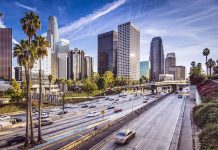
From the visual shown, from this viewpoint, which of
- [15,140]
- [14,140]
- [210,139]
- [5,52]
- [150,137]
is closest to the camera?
[210,139]

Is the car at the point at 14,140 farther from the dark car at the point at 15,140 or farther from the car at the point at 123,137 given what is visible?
the car at the point at 123,137

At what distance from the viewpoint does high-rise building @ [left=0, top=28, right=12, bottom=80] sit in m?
164

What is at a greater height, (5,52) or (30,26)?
(5,52)

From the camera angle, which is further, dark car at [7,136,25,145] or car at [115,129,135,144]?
dark car at [7,136,25,145]

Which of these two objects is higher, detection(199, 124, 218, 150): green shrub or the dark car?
detection(199, 124, 218, 150): green shrub

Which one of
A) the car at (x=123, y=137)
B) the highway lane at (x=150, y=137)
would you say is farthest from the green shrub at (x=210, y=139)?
the car at (x=123, y=137)

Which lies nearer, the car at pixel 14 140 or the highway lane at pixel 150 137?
the highway lane at pixel 150 137

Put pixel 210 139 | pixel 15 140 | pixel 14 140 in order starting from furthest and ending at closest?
1. pixel 15 140
2. pixel 14 140
3. pixel 210 139

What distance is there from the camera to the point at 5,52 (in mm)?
164125

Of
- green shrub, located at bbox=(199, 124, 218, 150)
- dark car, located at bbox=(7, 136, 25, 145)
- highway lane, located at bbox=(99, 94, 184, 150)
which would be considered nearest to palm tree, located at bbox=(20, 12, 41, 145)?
dark car, located at bbox=(7, 136, 25, 145)

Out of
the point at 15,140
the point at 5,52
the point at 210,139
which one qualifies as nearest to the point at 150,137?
the point at 210,139

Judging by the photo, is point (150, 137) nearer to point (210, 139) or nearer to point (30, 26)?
point (210, 139)

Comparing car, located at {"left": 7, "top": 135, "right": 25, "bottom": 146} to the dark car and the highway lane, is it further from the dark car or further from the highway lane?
the highway lane

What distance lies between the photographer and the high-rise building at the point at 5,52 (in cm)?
16362
